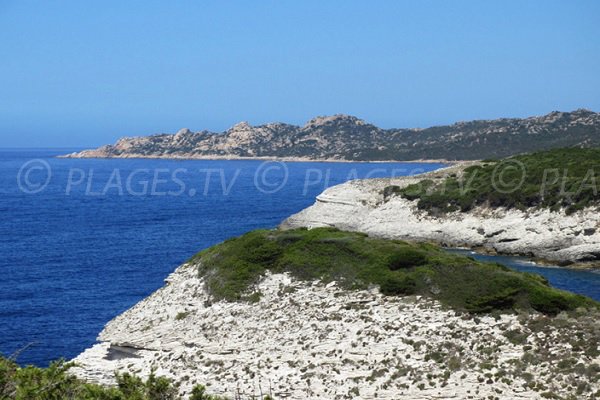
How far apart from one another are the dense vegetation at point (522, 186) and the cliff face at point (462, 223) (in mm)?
1244

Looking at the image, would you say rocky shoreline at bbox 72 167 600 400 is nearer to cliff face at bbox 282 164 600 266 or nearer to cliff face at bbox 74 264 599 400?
cliff face at bbox 74 264 599 400

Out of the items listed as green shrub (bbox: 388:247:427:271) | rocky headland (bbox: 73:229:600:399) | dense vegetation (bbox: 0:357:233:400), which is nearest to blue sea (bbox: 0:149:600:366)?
dense vegetation (bbox: 0:357:233:400)

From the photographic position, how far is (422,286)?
3750 cm

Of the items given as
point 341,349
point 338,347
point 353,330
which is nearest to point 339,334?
point 353,330

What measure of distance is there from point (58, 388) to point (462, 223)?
63.5 metres

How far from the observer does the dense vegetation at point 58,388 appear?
20859 millimetres

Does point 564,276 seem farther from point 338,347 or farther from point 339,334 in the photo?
point 338,347

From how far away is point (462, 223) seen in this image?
80.5 metres

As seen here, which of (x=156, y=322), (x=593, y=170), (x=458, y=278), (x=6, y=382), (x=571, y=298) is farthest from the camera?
(x=593, y=170)

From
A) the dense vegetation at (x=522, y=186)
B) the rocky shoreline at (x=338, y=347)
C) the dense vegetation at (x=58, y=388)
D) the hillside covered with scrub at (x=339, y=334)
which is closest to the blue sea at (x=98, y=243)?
the dense vegetation at (x=58, y=388)

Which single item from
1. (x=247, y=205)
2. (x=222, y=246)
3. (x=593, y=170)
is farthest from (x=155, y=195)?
(x=222, y=246)

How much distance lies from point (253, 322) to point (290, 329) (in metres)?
2.53

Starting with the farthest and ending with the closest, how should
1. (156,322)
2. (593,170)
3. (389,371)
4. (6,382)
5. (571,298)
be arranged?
(593,170)
(156,322)
(571,298)
(389,371)
(6,382)

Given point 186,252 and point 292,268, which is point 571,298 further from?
point 186,252
